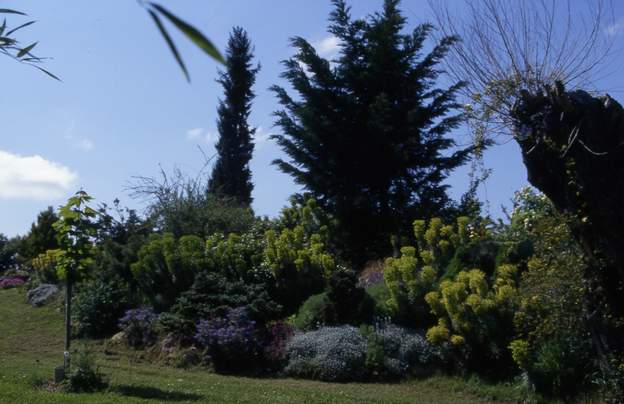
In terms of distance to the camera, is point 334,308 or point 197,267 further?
point 197,267

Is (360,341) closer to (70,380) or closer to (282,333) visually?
(282,333)

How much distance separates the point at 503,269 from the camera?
498 inches

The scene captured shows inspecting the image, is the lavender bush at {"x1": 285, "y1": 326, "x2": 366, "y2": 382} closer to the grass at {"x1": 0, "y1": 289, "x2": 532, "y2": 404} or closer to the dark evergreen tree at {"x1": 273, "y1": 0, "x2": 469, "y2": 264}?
the grass at {"x1": 0, "y1": 289, "x2": 532, "y2": 404}

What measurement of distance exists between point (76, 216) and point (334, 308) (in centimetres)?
515

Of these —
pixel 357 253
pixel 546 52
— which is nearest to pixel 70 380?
pixel 546 52

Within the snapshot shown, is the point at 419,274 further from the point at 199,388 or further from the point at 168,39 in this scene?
the point at 168,39

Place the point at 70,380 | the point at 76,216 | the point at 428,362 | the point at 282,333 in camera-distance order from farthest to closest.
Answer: the point at 282,333, the point at 428,362, the point at 76,216, the point at 70,380

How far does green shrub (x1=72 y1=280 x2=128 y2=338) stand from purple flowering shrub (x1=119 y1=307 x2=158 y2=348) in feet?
5.09

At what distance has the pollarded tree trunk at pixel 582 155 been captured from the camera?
8.69 meters

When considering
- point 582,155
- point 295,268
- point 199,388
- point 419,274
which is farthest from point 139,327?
point 582,155

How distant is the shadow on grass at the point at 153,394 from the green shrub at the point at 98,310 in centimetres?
682

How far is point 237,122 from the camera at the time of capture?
3666 cm

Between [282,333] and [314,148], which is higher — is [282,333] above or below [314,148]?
below

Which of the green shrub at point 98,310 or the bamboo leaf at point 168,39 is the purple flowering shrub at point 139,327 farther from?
the bamboo leaf at point 168,39
